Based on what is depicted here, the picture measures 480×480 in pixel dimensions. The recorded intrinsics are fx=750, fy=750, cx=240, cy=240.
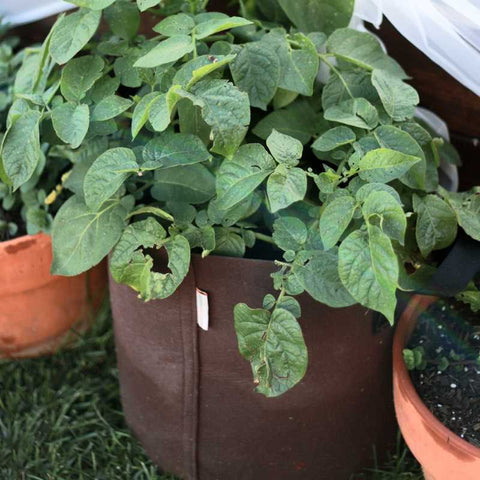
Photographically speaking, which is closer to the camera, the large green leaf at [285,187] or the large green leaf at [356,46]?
the large green leaf at [285,187]

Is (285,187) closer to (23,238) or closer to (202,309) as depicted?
(202,309)

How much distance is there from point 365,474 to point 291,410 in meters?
0.25

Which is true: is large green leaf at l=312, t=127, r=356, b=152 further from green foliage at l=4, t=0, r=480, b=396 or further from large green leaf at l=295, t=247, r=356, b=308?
large green leaf at l=295, t=247, r=356, b=308

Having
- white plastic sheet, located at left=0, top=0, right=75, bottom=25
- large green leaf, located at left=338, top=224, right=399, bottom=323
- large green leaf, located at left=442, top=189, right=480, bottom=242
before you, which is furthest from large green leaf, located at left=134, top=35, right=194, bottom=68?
white plastic sheet, located at left=0, top=0, right=75, bottom=25

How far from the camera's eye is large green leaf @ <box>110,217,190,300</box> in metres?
1.02

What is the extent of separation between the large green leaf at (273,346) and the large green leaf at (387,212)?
6.5 inches

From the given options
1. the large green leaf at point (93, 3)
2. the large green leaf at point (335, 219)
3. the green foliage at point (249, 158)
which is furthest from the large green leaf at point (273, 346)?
the large green leaf at point (93, 3)

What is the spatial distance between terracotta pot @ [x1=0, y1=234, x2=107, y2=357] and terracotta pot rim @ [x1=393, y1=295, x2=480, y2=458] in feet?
2.37

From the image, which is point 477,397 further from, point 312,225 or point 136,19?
point 136,19

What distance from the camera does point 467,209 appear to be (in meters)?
1.08

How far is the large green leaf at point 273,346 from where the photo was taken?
0.96 meters

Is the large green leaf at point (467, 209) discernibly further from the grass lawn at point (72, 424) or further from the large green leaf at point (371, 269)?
the grass lawn at point (72, 424)

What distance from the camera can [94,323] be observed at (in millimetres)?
1683

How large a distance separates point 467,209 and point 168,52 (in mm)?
479
